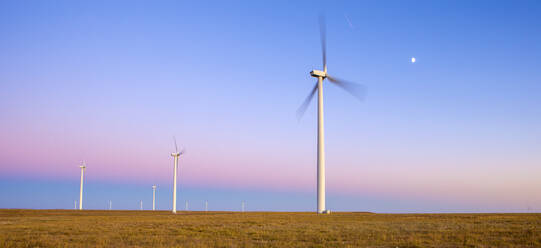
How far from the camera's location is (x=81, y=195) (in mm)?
136875

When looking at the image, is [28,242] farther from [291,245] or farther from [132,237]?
[291,245]

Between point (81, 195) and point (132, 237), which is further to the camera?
point (81, 195)

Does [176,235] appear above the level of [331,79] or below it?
below

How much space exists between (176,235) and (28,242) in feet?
32.3

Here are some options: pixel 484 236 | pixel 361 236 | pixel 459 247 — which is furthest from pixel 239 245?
pixel 484 236

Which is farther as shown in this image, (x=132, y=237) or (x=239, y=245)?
(x=132, y=237)

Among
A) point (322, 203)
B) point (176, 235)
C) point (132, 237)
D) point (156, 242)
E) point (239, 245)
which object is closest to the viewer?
point (239, 245)

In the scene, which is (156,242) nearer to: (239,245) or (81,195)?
(239,245)

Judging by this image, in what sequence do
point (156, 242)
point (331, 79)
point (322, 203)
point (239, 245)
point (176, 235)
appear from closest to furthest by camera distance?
1. point (239, 245)
2. point (156, 242)
3. point (176, 235)
4. point (322, 203)
5. point (331, 79)

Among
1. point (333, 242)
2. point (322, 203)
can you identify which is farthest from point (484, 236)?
point (322, 203)

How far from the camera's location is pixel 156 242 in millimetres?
30078

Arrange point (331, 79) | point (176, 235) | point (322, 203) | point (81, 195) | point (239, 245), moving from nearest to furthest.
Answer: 1. point (239, 245)
2. point (176, 235)
3. point (322, 203)
4. point (331, 79)
5. point (81, 195)

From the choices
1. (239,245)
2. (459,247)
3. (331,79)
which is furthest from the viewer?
(331,79)

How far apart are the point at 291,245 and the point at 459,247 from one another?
9083 millimetres
